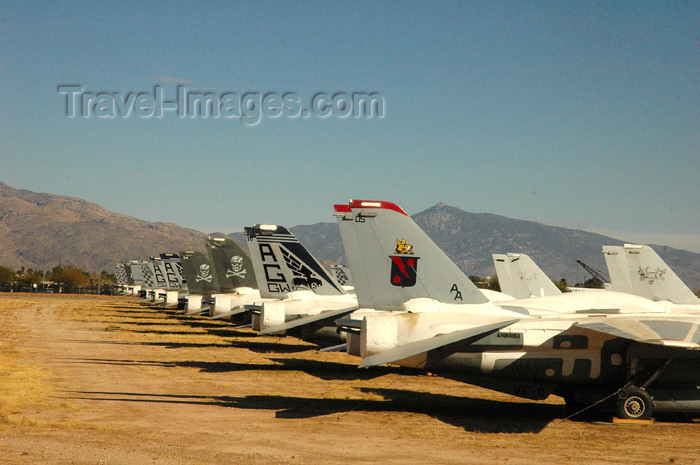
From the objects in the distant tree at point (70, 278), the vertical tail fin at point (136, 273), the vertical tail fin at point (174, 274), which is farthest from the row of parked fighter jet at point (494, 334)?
the distant tree at point (70, 278)

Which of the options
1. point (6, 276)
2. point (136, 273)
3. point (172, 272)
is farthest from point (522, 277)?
point (6, 276)

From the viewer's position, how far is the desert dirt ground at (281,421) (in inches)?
441

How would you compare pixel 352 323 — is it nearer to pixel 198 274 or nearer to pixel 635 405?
pixel 635 405

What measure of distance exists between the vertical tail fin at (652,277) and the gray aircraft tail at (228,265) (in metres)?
19.0

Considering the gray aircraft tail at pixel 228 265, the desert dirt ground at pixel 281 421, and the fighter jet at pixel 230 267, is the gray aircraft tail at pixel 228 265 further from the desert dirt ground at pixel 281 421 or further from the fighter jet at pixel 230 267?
the desert dirt ground at pixel 281 421

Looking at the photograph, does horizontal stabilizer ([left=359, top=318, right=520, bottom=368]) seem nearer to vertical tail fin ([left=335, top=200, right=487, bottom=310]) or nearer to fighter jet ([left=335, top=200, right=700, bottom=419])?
fighter jet ([left=335, top=200, right=700, bottom=419])

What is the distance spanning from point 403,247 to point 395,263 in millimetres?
381

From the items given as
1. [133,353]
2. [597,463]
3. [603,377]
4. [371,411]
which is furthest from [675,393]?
[133,353]

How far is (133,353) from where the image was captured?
90.6 feet

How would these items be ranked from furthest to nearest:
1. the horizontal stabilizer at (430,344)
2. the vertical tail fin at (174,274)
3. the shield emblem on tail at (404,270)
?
the vertical tail fin at (174,274) → the shield emblem on tail at (404,270) → the horizontal stabilizer at (430,344)

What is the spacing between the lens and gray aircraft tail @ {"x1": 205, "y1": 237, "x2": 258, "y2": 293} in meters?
37.1

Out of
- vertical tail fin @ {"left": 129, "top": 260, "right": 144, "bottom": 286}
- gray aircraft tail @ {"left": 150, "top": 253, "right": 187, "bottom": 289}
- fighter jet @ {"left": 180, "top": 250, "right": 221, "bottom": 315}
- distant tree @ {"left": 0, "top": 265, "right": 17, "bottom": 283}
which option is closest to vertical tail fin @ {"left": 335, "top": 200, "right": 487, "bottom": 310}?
fighter jet @ {"left": 180, "top": 250, "right": 221, "bottom": 315}

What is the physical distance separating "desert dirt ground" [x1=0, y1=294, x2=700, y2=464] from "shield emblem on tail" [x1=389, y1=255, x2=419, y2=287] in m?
2.83

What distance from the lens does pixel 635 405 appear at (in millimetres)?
14438
